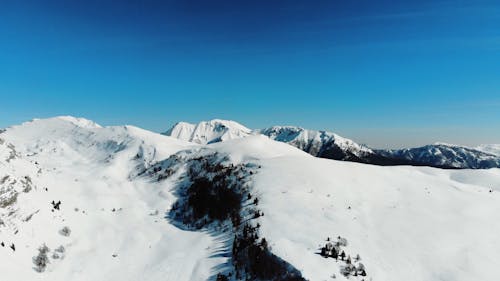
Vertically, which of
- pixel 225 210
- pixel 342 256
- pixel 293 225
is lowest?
pixel 342 256

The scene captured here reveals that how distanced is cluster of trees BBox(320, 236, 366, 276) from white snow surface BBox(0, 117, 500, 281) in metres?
→ 0.52

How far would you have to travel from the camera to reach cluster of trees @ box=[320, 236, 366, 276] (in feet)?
62.6

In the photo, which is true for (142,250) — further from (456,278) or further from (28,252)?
(456,278)

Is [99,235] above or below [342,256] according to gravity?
below

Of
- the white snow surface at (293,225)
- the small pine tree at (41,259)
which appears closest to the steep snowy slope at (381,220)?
the white snow surface at (293,225)

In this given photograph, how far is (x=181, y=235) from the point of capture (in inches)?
1237

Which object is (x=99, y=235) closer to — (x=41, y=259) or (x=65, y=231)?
(x=65, y=231)

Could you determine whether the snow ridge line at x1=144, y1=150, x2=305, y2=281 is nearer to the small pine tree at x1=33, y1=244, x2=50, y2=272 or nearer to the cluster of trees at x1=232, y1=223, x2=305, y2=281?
the cluster of trees at x1=232, y1=223, x2=305, y2=281

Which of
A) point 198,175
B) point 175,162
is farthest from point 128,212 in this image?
point 175,162

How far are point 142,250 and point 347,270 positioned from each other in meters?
19.5

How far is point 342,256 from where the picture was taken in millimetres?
20625

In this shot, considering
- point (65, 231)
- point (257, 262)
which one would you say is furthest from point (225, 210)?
point (65, 231)

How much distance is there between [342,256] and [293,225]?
6156 mm

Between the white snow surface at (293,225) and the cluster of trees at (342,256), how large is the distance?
1.71 feet
